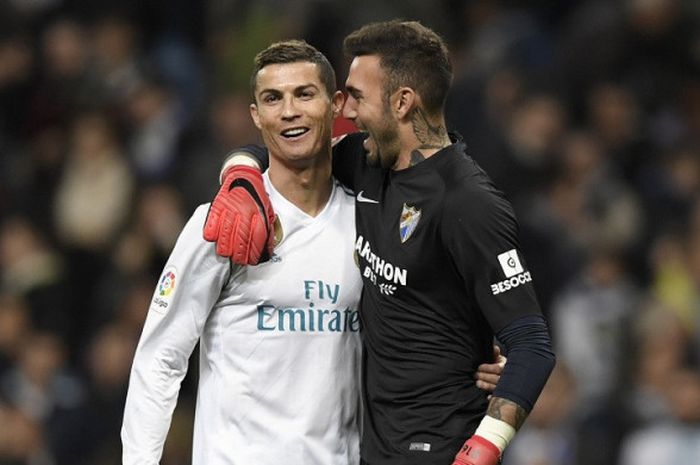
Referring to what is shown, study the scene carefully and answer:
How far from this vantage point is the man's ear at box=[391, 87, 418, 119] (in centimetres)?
418

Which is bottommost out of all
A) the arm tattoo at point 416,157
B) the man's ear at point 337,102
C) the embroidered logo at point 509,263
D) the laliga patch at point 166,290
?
the laliga patch at point 166,290

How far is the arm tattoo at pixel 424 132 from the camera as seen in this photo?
4.20 meters

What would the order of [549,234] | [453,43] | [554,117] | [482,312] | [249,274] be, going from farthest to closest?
[453,43] → [554,117] → [549,234] → [249,274] → [482,312]

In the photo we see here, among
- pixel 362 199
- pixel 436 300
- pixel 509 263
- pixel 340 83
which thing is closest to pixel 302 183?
pixel 362 199

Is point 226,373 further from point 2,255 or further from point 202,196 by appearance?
point 2,255

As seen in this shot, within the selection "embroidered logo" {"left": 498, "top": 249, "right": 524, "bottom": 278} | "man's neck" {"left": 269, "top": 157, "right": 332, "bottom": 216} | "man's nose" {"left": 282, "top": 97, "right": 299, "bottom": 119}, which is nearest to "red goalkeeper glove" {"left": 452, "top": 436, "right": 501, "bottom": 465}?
"embroidered logo" {"left": 498, "top": 249, "right": 524, "bottom": 278}

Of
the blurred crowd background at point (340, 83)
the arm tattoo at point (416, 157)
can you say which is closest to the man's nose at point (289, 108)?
the arm tattoo at point (416, 157)

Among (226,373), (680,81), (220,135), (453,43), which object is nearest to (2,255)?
(220,135)

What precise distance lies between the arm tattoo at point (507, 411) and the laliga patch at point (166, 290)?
3.14 ft

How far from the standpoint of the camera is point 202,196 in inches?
330

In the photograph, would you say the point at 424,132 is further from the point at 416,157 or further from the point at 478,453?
the point at 478,453

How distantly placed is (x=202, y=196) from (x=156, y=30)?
6.20 ft

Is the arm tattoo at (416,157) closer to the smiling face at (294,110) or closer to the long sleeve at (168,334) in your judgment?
the smiling face at (294,110)

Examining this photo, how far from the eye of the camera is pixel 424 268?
406 centimetres
